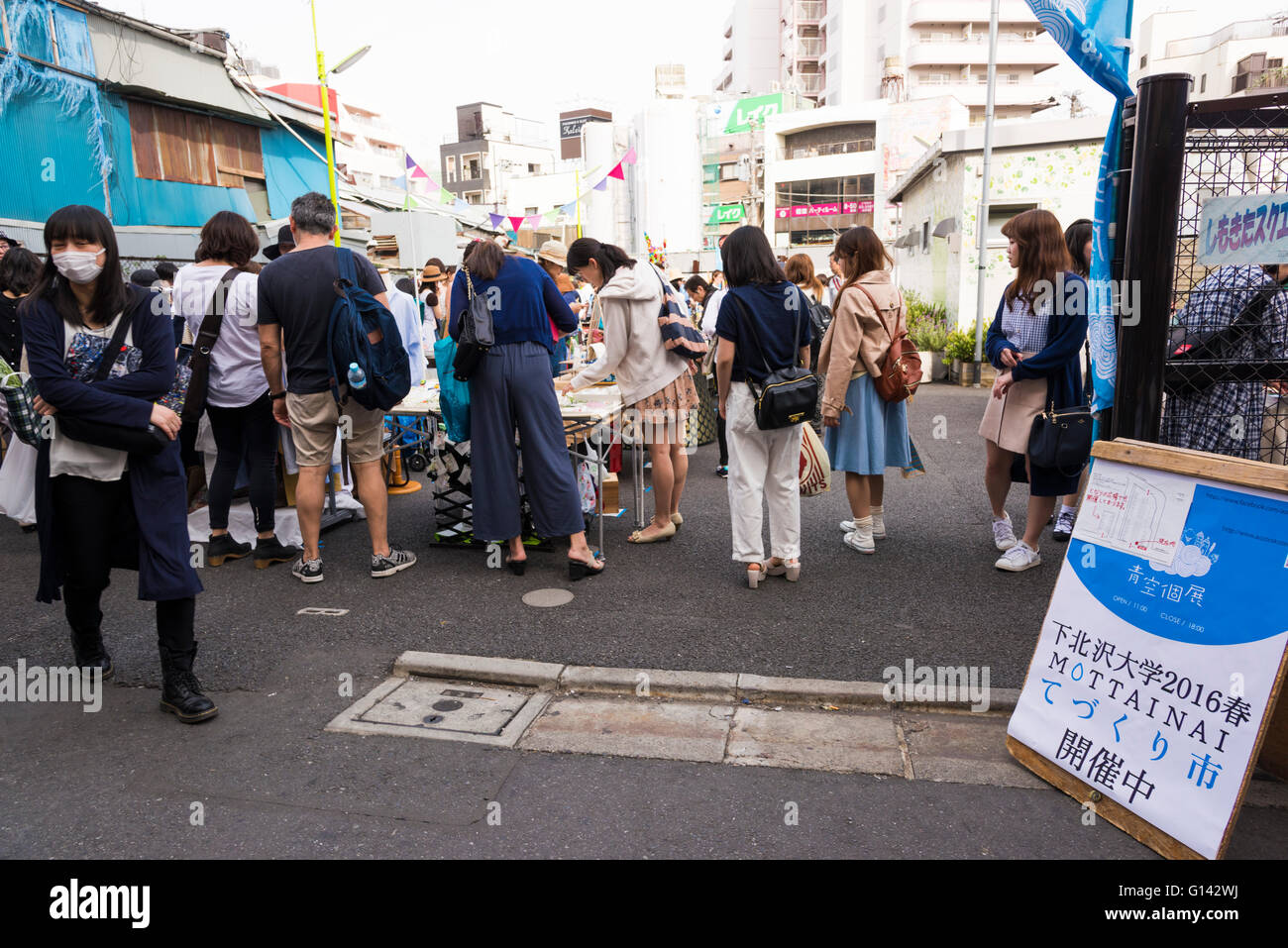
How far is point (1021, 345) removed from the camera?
16.5 feet

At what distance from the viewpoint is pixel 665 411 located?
5746mm

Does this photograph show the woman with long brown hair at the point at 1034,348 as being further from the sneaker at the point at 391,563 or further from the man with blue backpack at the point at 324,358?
the sneaker at the point at 391,563

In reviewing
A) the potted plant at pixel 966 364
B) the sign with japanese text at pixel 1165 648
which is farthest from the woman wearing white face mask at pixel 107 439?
the potted plant at pixel 966 364

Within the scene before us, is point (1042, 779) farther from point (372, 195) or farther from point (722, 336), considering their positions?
point (372, 195)

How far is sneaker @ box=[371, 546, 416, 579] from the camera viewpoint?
543 cm

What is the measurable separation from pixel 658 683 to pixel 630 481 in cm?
454

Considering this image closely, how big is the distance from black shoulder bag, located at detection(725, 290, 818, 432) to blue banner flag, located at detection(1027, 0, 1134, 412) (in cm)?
160

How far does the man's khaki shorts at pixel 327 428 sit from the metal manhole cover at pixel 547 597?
136 centimetres

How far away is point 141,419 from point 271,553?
2551 mm

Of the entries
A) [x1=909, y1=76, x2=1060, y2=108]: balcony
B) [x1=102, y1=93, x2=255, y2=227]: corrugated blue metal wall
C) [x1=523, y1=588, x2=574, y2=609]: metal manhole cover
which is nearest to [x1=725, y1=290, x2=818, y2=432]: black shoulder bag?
[x1=523, y1=588, x2=574, y2=609]: metal manhole cover

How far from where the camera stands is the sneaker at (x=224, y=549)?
5.81m

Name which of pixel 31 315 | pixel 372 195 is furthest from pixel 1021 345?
pixel 372 195

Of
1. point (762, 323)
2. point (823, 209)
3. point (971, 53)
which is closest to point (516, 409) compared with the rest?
point (762, 323)
